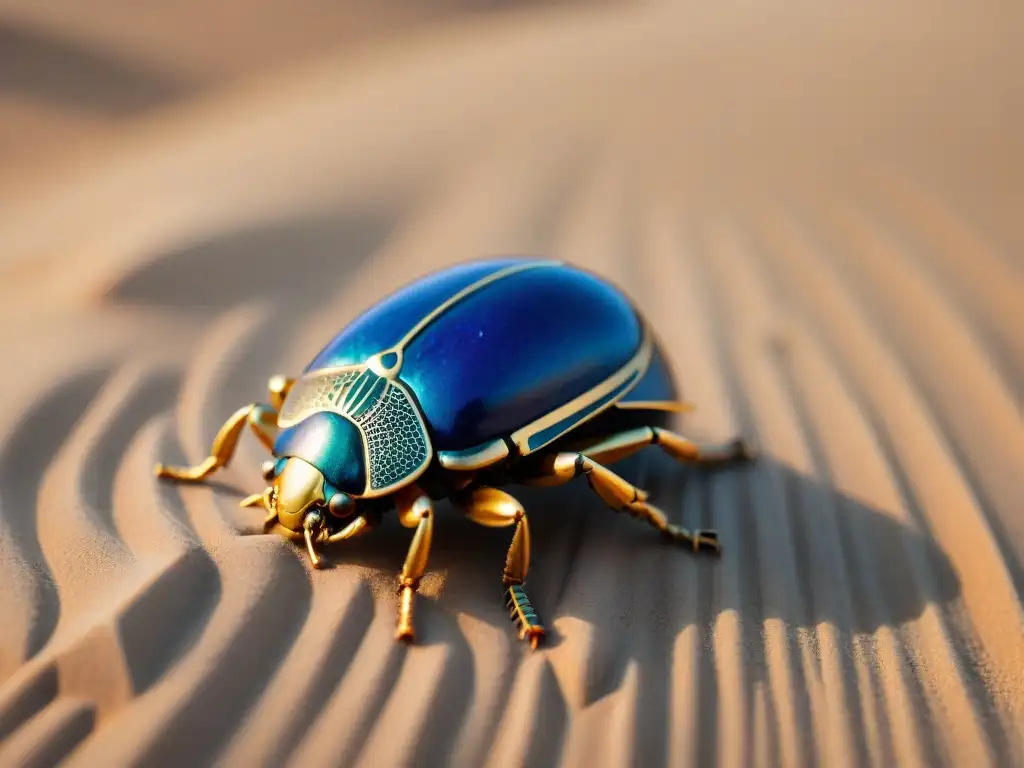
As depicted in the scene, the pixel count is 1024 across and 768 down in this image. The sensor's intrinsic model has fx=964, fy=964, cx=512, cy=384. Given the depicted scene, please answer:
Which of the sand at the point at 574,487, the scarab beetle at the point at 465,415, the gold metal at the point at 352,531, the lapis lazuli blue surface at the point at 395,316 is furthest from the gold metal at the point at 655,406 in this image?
the gold metal at the point at 352,531

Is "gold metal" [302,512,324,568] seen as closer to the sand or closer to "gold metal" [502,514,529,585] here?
the sand

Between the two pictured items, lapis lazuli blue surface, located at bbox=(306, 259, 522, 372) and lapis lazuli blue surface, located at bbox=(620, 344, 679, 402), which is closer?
lapis lazuli blue surface, located at bbox=(306, 259, 522, 372)

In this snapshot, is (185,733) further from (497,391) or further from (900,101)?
(900,101)

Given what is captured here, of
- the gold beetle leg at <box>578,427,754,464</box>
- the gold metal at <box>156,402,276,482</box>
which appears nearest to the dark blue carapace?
the gold beetle leg at <box>578,427,754,464</box>

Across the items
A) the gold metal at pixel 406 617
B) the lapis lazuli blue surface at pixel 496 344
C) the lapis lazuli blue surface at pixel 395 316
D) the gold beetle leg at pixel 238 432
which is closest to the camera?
the gold metal at pixel 406 617

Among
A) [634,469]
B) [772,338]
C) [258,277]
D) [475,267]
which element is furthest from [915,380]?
[258,277]

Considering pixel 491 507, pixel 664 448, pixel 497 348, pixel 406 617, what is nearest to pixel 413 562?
pixel 406 617

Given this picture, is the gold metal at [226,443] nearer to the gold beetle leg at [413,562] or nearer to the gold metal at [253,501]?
the gold metal at [253,501]
